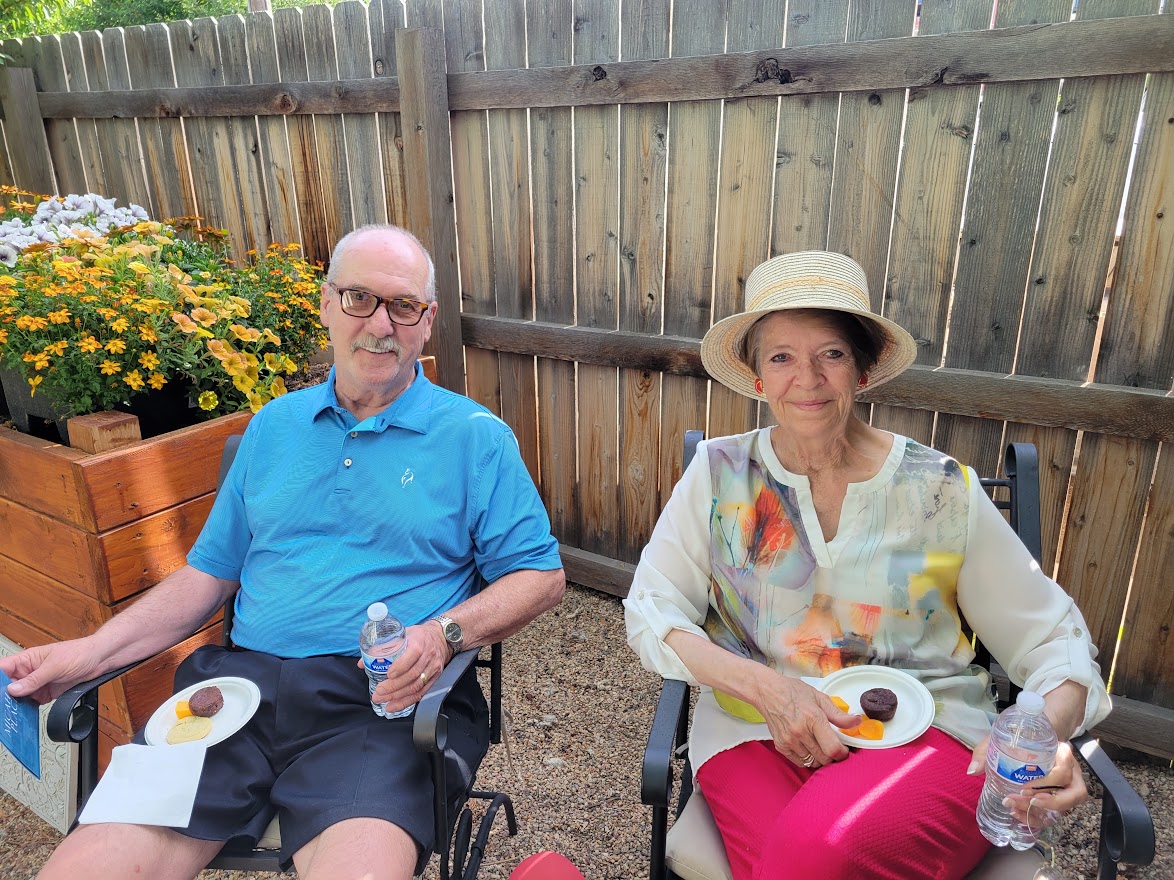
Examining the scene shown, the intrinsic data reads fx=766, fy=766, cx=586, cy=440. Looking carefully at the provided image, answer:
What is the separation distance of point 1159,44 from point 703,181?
4.31 ft

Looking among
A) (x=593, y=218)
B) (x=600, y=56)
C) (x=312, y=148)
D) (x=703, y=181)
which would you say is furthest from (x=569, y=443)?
(x=312, y=148)

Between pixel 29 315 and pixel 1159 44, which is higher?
pixel 1159 44

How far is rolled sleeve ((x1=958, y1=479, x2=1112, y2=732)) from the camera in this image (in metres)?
1.42

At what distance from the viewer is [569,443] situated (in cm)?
344

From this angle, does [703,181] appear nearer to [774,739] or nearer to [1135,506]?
[1135,506]

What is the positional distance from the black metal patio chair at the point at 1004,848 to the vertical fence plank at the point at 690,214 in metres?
1.40

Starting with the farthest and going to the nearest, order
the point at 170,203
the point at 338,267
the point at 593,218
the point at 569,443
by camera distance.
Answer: the point at 170,203, the point at 569,443, the point at 593,218, the point at 338,267

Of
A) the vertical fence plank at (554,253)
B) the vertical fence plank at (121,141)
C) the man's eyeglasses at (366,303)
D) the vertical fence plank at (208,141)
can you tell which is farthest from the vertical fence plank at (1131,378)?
the vertical fence plank at (121,141)

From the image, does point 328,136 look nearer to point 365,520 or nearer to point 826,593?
point 365,520

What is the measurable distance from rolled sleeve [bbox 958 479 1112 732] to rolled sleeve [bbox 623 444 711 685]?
517 mm

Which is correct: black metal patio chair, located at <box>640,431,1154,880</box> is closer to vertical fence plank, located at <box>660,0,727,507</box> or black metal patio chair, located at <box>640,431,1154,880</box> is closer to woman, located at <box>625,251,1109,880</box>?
woman, located at <box>625,251,1109,880</box>

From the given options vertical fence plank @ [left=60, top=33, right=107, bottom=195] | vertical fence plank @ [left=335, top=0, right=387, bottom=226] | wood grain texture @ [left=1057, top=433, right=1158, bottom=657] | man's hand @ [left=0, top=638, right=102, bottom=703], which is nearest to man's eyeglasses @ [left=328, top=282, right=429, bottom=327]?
man's hand @ [left=0, top=638, right=102, bottom=703]

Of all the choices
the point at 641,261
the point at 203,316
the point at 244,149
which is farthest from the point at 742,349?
the point at 244,149

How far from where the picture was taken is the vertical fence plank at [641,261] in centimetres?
272
